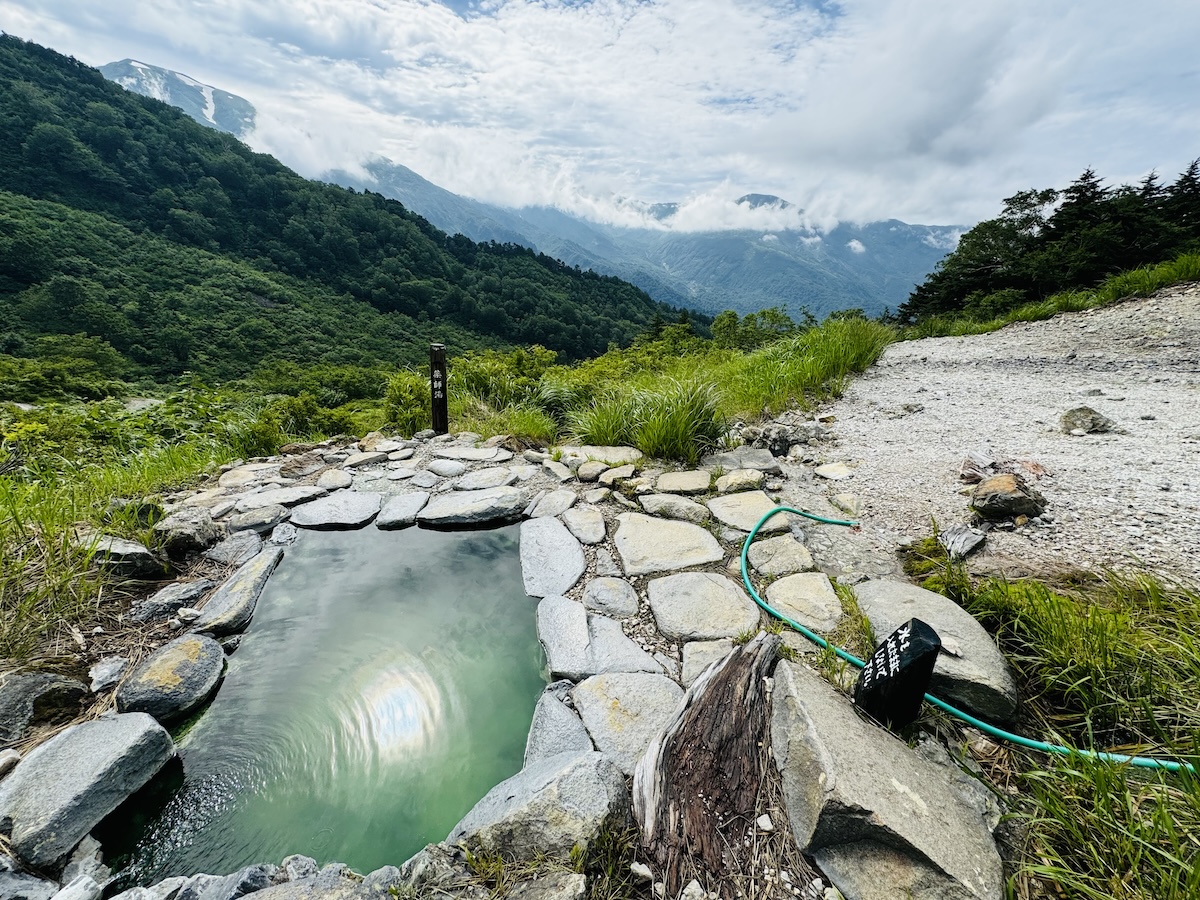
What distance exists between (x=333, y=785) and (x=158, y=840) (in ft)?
1.50

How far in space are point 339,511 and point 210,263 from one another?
65.2 m

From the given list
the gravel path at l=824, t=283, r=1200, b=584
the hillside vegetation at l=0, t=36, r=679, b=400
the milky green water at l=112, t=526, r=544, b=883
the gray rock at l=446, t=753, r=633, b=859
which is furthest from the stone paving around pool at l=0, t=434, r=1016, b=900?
the hillside vegetation at l=0, t=36, r=679, b=400

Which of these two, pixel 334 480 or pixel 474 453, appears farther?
pixel 474 453

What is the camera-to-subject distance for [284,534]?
116 inches

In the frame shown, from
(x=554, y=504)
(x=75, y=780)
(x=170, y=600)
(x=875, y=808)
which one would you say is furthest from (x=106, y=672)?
(x=875, y=808)

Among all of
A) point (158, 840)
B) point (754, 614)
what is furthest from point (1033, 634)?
Answer: point (158, 840)

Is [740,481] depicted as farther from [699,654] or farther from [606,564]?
[699,654]

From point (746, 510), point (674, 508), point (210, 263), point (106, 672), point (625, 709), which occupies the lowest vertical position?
point (210, 263)

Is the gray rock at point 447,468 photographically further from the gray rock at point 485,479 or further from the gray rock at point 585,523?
the gray rock at point 585,523

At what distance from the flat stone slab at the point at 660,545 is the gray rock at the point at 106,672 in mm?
2172

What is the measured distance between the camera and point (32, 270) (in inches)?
1502

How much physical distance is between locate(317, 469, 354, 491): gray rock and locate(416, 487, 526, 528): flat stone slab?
0.78 meters

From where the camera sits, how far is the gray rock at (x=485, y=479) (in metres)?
3.65

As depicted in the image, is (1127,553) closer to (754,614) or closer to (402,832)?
(754,614)
